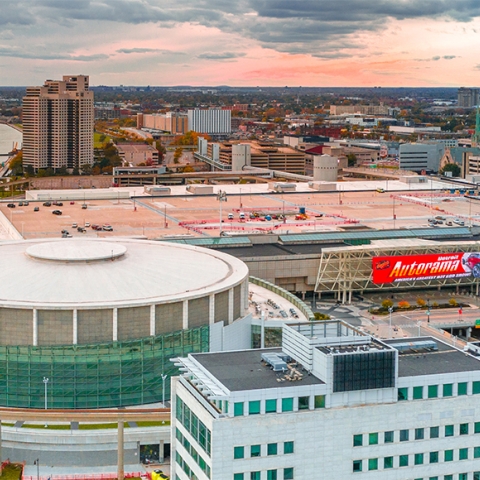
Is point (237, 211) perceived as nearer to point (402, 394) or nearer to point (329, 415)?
point (402, 394)

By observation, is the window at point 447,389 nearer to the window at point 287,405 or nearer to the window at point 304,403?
the window at point 304,403

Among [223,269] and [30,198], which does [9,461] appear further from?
[30,198]

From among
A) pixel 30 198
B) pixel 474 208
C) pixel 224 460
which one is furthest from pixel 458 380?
pixel 30 198

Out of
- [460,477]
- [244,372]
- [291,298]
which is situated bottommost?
[460,477]

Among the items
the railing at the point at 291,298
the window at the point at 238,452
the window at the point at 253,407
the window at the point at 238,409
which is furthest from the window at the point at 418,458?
the railing at the point at 291,298

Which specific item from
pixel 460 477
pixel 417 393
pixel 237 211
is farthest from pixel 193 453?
pixel 237 211

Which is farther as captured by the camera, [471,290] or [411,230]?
[411,230]

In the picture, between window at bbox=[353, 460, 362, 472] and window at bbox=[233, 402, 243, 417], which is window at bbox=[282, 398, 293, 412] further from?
window at bbox=[353, 460, 362, 472]
